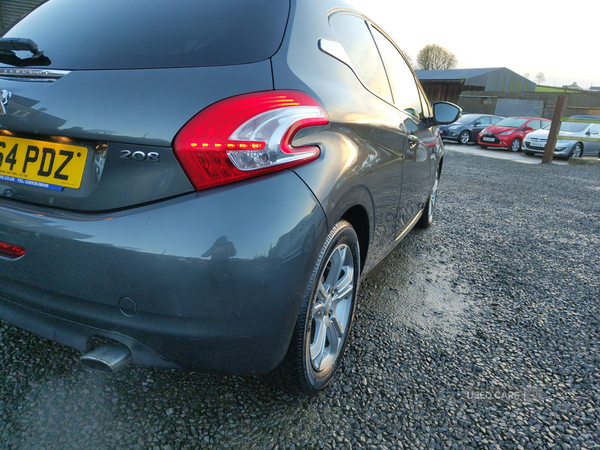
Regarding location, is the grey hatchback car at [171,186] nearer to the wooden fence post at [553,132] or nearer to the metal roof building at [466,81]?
the wooden fence post at [553,132]

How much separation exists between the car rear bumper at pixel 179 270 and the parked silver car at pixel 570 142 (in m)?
13.8

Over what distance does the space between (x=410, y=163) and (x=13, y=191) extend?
6.39 feet

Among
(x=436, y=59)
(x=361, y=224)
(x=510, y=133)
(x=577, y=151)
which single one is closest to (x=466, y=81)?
(x=436, y=59)

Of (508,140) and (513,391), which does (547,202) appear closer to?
(513,391)

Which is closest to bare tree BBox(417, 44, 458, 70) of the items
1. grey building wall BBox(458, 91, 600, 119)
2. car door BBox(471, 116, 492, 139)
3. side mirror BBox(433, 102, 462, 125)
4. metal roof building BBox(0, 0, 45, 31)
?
grey building wall BBox(458, 91, 600, 119)

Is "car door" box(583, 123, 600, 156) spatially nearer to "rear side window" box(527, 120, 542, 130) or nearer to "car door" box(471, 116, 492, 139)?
"rear side window" box(527, 120, 542, 130)

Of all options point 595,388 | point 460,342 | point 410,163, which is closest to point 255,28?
point 410,163

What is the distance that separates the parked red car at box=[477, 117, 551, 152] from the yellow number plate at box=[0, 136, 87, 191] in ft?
52.9

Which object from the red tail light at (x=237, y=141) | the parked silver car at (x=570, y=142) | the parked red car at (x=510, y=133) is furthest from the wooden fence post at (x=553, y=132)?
the red tail light at (x=237, y=141)

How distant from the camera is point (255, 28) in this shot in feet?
4.79

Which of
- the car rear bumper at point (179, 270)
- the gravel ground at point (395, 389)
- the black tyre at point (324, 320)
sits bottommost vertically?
the gravel ground at point (395, 389)

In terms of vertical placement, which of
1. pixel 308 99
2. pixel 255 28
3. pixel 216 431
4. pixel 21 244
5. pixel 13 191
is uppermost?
pixel 255 28

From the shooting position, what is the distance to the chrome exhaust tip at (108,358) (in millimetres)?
1285

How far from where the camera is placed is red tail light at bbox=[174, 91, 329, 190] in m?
1.25
